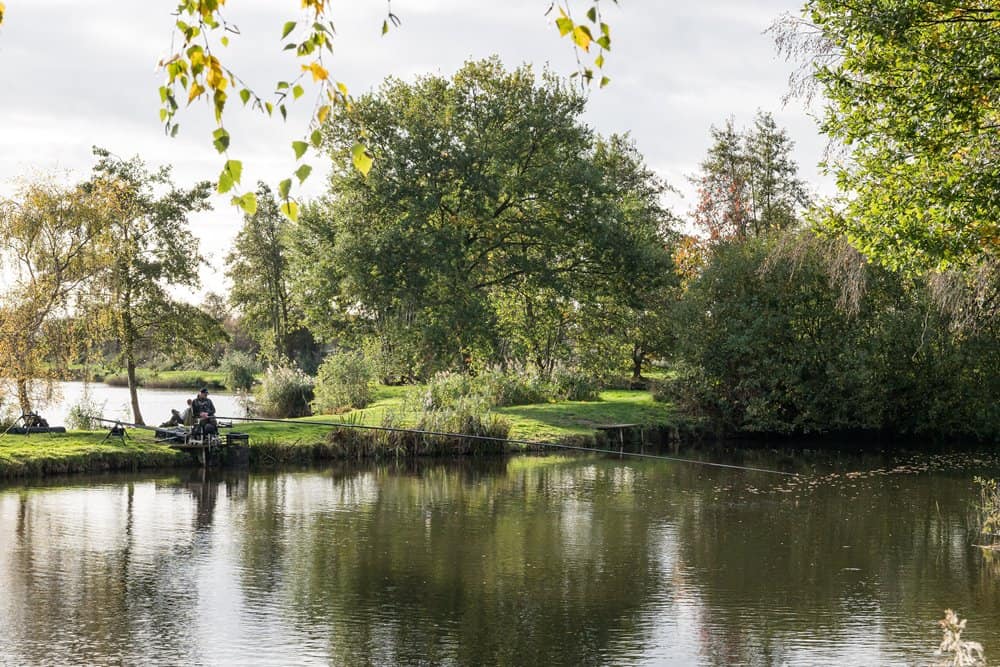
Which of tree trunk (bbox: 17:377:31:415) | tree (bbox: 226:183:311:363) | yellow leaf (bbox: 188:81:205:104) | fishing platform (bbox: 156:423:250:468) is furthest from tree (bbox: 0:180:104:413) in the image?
tree (bbox: 226:183:311:363)

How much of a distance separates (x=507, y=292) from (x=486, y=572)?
2646 centimetres

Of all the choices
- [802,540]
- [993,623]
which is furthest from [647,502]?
[993,623]

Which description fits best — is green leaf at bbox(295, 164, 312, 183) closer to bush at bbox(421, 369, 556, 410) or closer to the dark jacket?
the dark jacket

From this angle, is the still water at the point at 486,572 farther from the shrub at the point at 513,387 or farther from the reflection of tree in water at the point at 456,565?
the shrub at the point at 513,387

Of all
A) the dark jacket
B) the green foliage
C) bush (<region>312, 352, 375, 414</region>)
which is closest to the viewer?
the dark jacket

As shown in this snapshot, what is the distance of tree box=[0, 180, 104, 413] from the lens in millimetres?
24578

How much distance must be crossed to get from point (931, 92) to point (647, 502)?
9433 millimetres

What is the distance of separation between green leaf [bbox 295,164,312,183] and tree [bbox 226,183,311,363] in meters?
53.2

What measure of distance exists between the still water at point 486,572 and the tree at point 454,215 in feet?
44.0

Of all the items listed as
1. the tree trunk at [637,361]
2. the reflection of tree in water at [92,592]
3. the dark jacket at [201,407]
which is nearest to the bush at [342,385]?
the dark jacket at [201,407]

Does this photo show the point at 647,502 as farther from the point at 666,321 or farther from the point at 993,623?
the point at 666,321

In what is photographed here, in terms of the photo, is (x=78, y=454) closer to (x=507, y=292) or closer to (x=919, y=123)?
(x=919, y=123)

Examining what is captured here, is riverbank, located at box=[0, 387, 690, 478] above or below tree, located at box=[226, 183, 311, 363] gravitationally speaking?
below

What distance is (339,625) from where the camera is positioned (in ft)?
35.7
